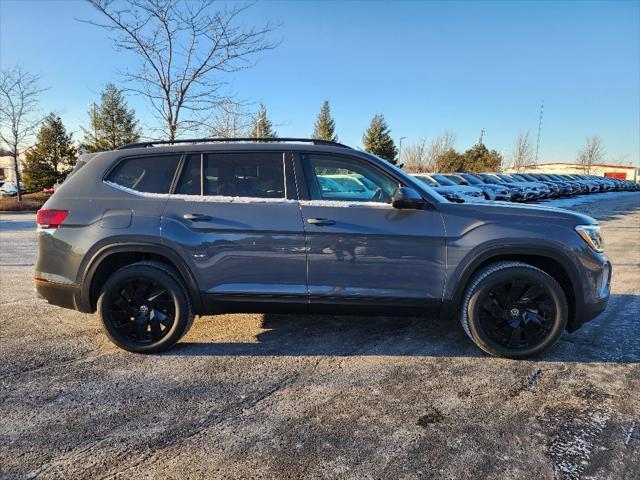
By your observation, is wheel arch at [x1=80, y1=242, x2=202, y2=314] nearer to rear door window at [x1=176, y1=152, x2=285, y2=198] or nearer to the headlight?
rear door window at [x1=176, y1=152, x2=285, y2=198]

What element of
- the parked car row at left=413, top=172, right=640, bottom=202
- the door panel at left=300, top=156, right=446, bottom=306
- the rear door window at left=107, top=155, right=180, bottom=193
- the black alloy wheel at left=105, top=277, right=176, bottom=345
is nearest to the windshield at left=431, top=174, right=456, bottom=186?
the parked car row at left=413, top=172, right=640, bottom=202

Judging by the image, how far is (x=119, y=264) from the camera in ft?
12.2

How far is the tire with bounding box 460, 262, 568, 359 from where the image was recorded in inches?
134

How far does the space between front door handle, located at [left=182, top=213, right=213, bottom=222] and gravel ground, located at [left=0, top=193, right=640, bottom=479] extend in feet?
3.87

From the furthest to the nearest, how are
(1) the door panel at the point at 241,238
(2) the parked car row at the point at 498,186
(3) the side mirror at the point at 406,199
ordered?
(2) the parked car row at the point at 498,186
(1) the door panel at the point at 241,238
(3) the side mirror at the point at 406,199

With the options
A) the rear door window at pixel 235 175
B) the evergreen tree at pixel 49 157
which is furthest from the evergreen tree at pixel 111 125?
the rear door window at pixel 235 175

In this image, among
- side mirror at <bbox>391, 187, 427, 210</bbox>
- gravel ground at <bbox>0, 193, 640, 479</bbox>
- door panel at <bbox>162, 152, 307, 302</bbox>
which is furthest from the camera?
door panel at <bbox>162, 152, 307, 302</bbox>

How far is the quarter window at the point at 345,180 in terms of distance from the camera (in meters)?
3.53

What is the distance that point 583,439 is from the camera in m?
2.47

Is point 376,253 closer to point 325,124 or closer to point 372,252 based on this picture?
point 372,252

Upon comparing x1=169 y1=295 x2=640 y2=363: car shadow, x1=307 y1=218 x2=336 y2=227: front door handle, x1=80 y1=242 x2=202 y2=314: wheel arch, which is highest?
x1=307 y1=218 x2=336 y2=227: front door handle

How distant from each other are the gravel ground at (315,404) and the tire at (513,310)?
18cm

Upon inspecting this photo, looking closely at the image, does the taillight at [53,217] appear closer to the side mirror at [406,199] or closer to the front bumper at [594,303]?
the side mirror at [406,199]

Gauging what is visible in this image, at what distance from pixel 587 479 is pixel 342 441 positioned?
129 centimetres
